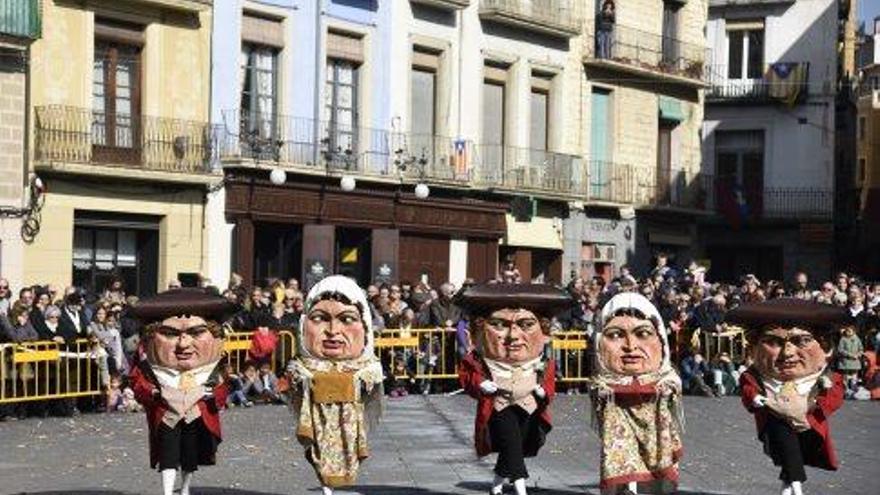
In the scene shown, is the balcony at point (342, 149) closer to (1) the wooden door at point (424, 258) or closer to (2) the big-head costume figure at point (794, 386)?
(1) the wooden door at point (424, 258)

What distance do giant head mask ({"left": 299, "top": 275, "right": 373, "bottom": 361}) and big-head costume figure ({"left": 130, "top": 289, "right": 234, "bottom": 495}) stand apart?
70 cm

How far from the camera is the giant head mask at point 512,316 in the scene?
16531mm

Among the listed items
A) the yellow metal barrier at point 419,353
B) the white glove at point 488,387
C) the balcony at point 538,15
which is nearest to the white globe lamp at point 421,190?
the balcony at point 538,15

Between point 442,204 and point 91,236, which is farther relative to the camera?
point 442,204

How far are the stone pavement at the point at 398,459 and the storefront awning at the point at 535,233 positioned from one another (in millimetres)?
15390

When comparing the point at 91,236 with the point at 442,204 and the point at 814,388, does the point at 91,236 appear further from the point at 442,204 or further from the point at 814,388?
the point at 814,388

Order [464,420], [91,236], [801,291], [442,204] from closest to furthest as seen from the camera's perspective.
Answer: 1. [464,420]
2. [801,291]
3. [91,236]
4. [442,204]

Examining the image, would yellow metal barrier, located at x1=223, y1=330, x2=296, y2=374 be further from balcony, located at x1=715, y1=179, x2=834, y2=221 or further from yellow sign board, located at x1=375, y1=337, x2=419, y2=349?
balcony, located at x1=715, y1=179, x2=834, y2=221

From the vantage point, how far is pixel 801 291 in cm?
3050

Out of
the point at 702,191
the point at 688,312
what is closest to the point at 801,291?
the point at 688,312

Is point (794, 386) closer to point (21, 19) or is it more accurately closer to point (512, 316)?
point (512, 316)

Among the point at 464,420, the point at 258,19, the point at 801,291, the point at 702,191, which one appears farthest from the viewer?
the point at 702,191

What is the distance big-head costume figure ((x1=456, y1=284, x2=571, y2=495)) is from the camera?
648 inches

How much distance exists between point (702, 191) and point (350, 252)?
1404 cm
